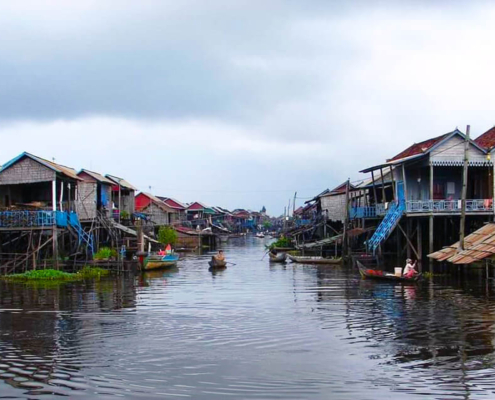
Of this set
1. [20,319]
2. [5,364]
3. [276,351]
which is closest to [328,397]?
[276,351]

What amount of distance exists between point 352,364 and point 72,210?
23906mm

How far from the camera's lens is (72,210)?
3228 cm

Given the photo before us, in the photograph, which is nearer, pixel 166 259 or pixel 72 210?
pixel 72 210

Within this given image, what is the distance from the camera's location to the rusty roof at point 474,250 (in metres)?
22.4

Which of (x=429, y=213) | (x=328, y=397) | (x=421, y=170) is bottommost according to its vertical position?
(x=328, y=397)

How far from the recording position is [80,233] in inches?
1227

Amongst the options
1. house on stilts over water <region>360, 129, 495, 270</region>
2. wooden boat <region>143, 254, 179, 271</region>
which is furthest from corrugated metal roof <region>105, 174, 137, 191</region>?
house on stilts over water <region>360, 129, 495, 270</region>

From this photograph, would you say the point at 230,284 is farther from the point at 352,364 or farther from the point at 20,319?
the point at 352,364

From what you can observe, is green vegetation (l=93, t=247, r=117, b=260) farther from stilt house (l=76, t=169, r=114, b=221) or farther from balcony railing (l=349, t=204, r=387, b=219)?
balcony railing (l=349, t=204, r=387, b=219)

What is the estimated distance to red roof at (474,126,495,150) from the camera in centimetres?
3369

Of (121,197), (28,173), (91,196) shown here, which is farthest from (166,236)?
(28,173)

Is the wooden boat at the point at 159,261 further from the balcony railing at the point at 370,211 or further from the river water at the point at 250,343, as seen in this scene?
the balcony railing at the point at 370,211

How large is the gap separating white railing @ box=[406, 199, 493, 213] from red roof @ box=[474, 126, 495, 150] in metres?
3.16

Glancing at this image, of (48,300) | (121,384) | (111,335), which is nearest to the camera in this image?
(121,384)
